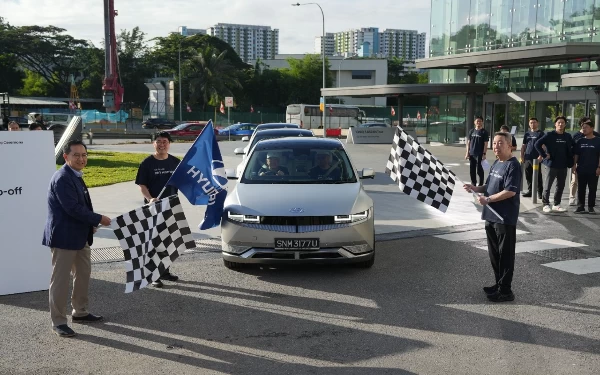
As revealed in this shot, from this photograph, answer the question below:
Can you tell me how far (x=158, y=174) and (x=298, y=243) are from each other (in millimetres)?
1844

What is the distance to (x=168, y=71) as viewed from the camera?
86375 millimetres

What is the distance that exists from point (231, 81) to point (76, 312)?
241 ft

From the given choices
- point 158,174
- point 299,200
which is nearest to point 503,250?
point 299,200

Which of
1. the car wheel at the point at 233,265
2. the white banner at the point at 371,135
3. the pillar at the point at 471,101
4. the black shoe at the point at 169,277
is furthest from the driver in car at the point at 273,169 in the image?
the white banner at the point at 371,135

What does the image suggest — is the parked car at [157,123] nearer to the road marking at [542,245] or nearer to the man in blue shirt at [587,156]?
the man in blue shirt at [587,156]

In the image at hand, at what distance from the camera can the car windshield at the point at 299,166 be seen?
8281 millimetres

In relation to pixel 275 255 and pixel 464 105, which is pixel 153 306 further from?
pixel 464 105

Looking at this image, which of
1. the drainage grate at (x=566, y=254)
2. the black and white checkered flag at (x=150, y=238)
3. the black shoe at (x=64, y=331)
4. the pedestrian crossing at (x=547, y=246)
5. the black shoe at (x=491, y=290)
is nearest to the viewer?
the black shoe at (x=64, y=331)

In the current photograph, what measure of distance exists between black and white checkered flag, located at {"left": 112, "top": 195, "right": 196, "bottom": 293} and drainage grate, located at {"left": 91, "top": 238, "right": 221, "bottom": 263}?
2.20 metres

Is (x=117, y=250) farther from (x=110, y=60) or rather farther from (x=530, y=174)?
(x=110, y=60)

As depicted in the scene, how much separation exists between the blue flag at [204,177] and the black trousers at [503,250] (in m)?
3.23

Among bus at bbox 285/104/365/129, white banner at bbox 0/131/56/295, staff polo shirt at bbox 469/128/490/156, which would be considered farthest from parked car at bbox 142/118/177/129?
white banner at bbox 0/131/56/295

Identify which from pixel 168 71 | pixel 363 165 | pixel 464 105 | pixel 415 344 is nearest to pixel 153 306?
pixel 415 344

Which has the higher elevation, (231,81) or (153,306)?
(231,81)
